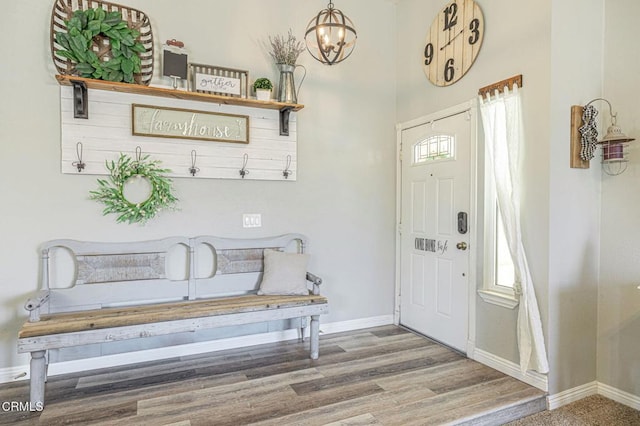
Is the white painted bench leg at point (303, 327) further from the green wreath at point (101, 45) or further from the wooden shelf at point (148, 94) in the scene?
the green wreath at point (101, 45)

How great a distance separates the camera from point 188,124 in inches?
127

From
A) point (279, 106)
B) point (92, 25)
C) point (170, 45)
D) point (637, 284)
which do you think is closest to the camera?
point (637, 284)

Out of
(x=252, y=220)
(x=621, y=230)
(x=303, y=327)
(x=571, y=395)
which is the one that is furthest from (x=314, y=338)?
(x=621, y=230)

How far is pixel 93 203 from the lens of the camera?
2973 mm

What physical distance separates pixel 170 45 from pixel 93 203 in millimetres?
1416

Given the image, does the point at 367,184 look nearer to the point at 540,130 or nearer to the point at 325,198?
the point at 325,198

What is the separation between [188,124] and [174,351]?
1.94 meters

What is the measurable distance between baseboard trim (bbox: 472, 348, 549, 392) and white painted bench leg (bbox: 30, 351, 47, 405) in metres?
3.15

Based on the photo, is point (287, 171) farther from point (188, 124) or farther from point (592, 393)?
point (592, 393)

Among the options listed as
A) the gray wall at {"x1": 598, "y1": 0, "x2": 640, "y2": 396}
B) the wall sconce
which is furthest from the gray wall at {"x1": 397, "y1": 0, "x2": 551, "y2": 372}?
the gray wall at {"x1": 598, "y1": 0, "x2": 640, "y2": 396}

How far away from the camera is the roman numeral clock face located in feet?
10.3

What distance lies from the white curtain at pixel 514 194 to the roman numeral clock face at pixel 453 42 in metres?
0.51

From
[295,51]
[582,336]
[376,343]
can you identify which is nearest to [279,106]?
[295,51]

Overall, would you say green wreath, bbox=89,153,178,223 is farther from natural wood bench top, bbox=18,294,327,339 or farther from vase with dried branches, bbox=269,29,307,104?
vase with dried branches, bbox=269,29,307,104
